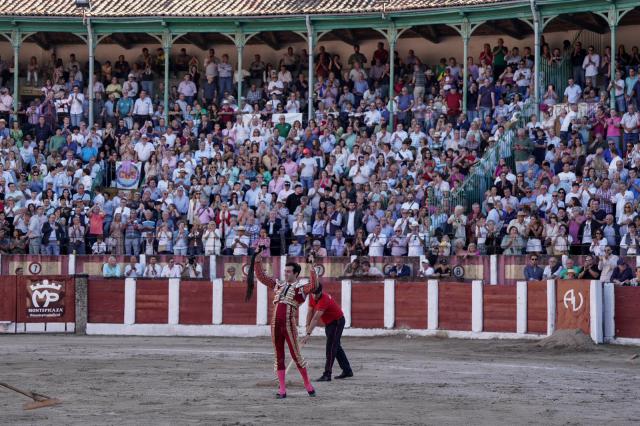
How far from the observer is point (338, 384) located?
15.4 m

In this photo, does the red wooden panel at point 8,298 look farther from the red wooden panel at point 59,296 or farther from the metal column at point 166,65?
the metal column at point 166,65

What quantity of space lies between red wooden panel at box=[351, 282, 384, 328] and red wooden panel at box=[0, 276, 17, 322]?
251 inches

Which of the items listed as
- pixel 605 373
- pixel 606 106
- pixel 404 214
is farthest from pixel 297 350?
pixel 606 106

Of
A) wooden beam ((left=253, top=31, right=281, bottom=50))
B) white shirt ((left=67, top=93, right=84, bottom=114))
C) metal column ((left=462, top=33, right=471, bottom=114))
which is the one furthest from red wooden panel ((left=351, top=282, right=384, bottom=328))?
wooden beam ((left=253, top=31, right=281, bottom=50))

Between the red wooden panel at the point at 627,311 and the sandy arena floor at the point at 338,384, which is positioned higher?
the red wooden panel at the point at 627,311

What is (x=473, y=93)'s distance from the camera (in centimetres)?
2983

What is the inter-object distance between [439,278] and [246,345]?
11.9 feet

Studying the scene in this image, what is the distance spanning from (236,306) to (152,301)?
1663mm

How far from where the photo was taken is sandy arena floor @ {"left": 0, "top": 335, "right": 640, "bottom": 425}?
12.5 metres

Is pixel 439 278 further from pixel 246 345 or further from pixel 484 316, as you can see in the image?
pixel 246 345

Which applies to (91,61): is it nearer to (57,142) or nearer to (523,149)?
(57,142)

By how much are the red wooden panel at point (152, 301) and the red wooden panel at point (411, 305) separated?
4.46 meters

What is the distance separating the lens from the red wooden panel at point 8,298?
25.5 meters

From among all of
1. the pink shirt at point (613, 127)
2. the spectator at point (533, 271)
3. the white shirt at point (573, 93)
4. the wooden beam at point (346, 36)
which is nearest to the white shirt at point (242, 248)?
the spectator at point (533, 271)
